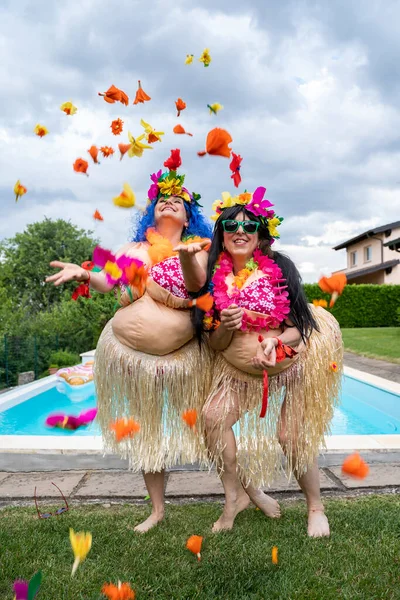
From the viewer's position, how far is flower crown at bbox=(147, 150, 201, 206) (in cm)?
252

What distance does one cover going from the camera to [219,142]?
2430mm

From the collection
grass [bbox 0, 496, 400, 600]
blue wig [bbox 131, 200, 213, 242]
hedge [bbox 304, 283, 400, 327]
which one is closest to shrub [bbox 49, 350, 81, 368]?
grass [bbox 0, 496, 400, 600]

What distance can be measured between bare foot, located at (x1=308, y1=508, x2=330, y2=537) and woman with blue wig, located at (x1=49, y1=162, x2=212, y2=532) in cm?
59

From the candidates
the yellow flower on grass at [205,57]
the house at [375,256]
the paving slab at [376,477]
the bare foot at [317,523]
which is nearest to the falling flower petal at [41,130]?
the yellow flower on grass at [205,57]

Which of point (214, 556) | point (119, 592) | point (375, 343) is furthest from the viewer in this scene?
point (375, 343)

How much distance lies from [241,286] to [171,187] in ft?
2.04

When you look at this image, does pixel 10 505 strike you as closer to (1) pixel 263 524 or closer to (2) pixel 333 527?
(1) pixel 263 524

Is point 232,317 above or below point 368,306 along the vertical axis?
below

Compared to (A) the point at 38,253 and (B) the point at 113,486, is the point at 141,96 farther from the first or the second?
(A) the point at 38,253

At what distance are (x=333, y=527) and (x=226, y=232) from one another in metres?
1.48

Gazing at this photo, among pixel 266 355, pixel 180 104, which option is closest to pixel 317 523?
pixel 266 355

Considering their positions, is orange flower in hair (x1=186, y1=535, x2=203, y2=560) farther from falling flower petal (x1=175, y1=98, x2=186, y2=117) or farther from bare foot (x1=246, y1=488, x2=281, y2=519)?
falling flower petal (x1=175, y1=98, x2=186, y2=117)

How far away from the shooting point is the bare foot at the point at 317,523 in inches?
90.1

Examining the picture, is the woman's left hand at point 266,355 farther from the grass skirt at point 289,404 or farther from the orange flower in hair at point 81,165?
the orange flower in hair at point 81,165
